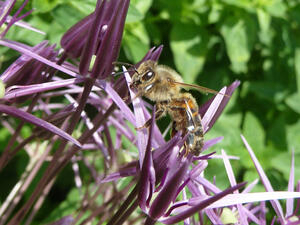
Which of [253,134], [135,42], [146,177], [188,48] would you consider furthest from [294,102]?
[146,177]

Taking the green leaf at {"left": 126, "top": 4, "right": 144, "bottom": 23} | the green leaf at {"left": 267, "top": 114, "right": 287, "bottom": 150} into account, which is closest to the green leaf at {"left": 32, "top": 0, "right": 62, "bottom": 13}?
the green leaf at {"left": 126, "top": 4, "right": 144, "bottom": 23}

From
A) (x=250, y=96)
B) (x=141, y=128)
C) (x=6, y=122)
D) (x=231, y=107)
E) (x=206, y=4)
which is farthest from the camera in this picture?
(x=250, y=96)

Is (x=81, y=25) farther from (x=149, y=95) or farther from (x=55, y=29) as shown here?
(x=55, y=29)

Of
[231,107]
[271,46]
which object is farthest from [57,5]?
[271,46]

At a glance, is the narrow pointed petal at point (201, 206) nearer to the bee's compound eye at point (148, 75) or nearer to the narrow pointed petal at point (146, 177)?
the narrow pointed petal at point (146, 177)

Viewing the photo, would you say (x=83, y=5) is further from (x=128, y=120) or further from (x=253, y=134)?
(x=253, y=134)

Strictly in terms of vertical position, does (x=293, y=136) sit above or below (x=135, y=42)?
below

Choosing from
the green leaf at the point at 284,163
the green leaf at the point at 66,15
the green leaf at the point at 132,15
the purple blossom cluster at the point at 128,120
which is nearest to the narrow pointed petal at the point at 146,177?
the purple blossom cluster at the point at 128,120

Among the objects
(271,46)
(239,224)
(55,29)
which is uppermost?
(55,29)
